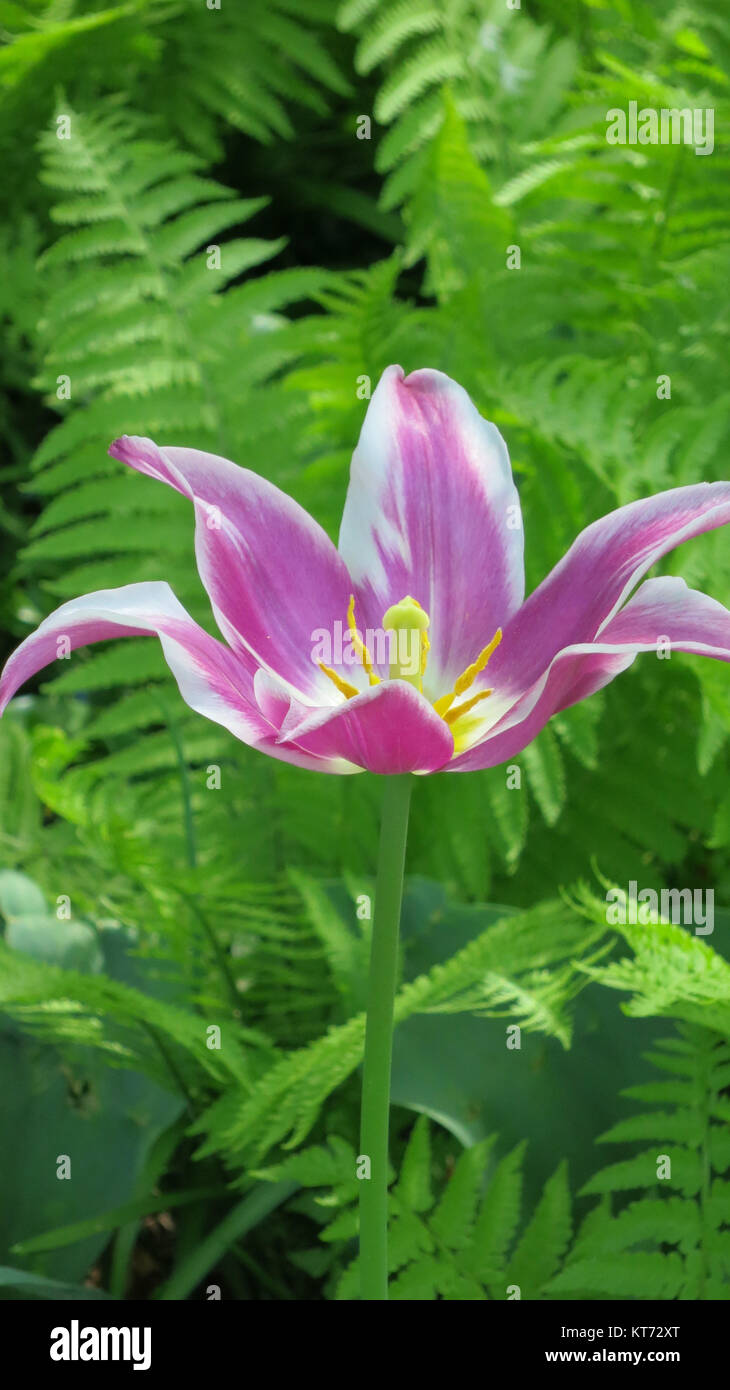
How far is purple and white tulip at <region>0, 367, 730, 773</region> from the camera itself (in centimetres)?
53

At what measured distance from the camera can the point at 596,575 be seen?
0.60 meters

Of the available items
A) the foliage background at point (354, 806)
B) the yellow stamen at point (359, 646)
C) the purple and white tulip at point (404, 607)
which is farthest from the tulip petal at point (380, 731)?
the foliage background at point (354, 806)

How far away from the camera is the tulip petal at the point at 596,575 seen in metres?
0.56

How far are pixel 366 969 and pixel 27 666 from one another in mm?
558

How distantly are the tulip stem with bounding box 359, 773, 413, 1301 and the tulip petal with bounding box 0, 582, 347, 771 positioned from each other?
50 millimetres

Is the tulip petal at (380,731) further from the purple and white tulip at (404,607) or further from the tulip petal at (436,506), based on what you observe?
the tulip petal at (436,506)

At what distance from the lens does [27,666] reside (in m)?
0.52

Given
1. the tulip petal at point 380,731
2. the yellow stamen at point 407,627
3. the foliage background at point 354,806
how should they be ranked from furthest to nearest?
the foliage background at point 354,806
the yellow stamen at point 407,627
the tulip petal at point 380,731

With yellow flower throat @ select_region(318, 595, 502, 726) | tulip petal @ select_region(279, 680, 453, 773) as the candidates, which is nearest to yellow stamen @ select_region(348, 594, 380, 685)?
yellow flower throat @ select_region(318, 595, 502, 726)

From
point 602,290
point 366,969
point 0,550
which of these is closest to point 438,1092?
point 366,969

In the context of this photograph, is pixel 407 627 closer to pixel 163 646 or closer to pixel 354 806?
pixel 163 646

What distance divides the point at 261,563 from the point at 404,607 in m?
0.08

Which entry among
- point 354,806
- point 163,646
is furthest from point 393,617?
point 354,806

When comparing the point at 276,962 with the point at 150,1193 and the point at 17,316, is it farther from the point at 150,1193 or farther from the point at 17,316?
the point at 17,316
